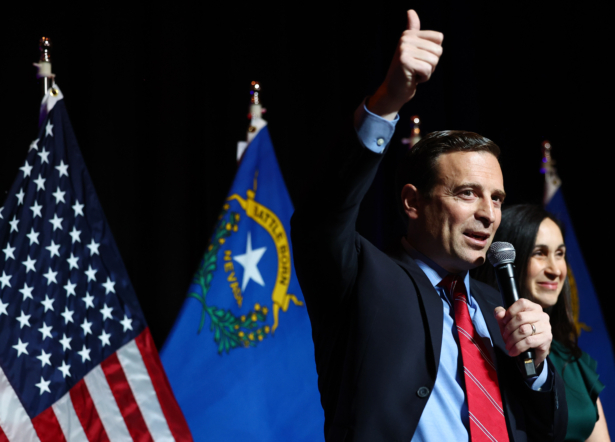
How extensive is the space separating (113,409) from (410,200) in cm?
134

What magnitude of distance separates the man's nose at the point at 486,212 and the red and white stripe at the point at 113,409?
4.58 feet

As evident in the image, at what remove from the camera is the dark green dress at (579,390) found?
1.98 m

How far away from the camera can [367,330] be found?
1.11m

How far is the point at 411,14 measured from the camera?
0.98 meters

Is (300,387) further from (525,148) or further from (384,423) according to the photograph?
(525,148)

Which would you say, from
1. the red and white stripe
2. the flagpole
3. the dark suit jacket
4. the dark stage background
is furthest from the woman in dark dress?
the flagpole

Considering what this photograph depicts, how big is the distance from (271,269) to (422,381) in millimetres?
1435

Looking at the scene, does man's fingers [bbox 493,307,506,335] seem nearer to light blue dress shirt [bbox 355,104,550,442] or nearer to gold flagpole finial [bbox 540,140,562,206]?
light blue dress shirt [bbox 355,104,550,442]

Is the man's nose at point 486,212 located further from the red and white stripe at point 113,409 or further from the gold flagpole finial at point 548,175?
the gold flagpole finial at point 548,175

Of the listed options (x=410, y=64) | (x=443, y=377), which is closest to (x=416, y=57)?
(x=410, y=64)

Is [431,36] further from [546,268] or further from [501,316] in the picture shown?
[546,268]

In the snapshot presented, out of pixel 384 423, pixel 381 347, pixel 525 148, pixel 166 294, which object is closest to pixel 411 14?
pixel 381 347

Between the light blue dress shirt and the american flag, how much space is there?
130 cm

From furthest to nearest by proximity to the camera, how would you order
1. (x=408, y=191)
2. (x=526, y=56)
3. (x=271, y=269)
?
(x=526, y=56) → (x=271, y=269) → (x=408, y=191)
